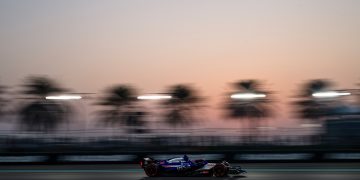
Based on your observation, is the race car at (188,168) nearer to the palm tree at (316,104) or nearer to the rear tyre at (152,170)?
the rear tyre at (152,170)

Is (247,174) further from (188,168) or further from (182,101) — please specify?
(182,101)

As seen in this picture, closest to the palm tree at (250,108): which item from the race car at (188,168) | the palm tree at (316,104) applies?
the palm tree at (316,104)

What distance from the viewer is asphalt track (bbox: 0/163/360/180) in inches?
689

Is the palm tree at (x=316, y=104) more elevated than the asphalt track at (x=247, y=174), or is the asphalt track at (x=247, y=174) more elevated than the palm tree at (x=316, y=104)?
the palm tree at (x=316, y=104)

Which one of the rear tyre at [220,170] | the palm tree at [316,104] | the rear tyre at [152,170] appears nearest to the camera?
the rear tyre at [220,170]

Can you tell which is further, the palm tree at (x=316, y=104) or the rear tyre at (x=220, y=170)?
the palm tree at (x=316, y=104)

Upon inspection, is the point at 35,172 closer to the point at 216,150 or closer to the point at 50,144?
the point at 50,144

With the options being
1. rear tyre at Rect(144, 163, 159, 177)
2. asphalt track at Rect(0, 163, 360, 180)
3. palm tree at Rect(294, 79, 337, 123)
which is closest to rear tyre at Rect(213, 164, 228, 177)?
asphalt track at Rect(0, 163, 360, 180)

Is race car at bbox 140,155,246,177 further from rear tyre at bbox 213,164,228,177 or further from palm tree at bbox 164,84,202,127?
palm tree at bbox 164,84,202,127

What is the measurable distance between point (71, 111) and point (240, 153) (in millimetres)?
17404

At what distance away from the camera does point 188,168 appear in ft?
56.1

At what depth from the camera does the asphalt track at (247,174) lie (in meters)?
17.5

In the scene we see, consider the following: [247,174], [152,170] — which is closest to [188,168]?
[152,170]

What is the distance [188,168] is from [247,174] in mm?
2344
